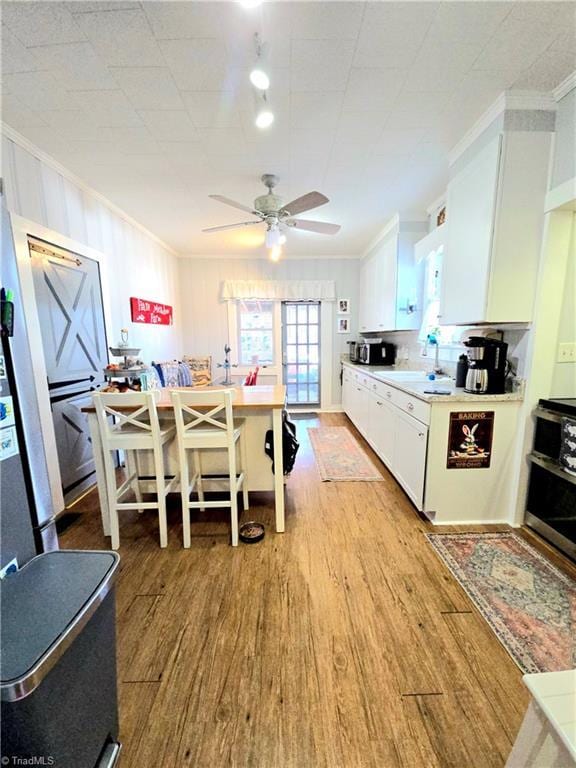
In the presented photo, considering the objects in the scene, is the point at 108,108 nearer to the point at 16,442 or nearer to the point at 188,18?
the point at 188,18

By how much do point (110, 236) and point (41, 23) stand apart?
212 cm

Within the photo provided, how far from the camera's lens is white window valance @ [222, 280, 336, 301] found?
530 centimetres

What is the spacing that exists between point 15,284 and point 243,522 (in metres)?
2.03

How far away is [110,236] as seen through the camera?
3.33m

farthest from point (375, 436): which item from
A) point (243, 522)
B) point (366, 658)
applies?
point (366, 658)

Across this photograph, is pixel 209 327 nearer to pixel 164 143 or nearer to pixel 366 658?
pixel 164 143

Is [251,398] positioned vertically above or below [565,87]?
below

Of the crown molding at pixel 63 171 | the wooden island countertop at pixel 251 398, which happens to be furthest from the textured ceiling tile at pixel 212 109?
the wooden island countertop at pixel 251 398

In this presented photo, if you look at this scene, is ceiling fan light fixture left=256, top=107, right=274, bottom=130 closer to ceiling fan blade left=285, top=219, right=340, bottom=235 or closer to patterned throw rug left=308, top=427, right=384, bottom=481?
ceiling fan blade left=285, top=219, right=340, bottom=235

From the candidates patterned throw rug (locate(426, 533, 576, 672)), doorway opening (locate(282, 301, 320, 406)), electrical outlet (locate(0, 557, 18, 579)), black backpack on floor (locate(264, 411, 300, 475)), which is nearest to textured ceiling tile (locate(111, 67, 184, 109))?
black backpack on floor (locate(264, 411, 300, 475))

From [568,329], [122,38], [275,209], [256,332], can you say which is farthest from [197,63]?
[256,332]

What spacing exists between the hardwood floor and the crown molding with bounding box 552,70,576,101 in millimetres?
2819

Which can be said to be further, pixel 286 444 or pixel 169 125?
pixel 286 444

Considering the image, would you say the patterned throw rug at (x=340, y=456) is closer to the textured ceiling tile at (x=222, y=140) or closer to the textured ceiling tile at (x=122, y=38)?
the textured ceiling tile at (x=222, y=140)
